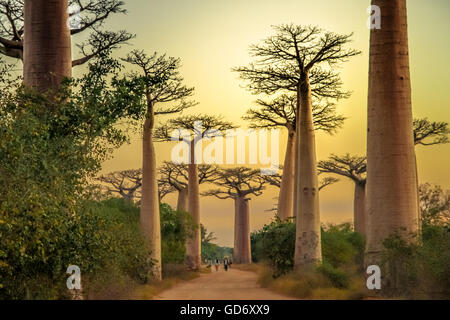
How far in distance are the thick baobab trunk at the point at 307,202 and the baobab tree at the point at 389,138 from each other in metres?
3.77

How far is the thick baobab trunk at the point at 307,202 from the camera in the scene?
677 inches

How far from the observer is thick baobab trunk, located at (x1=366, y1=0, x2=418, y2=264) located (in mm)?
13133

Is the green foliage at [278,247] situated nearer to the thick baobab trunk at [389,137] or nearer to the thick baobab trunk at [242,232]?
the thick baobab trunk at [389,137]

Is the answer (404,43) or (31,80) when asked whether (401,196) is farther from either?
(31,80)

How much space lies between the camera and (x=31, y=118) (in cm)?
1000

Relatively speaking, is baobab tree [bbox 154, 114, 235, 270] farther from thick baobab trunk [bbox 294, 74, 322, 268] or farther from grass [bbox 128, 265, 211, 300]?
thick baobab trunk [bbox 294, 74, 322, 268]

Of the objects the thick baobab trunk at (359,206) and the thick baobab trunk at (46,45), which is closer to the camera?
the thick baobab trunk at (46,45)

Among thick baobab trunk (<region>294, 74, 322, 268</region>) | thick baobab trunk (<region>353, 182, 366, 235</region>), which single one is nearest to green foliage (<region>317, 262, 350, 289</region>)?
thick baobab trunk (<region>294, 74, 322, 268</region>)

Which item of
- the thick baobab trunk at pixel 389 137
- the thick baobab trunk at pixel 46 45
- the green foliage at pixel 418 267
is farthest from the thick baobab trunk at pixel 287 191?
the thick baobab trunk at pixel 46 45

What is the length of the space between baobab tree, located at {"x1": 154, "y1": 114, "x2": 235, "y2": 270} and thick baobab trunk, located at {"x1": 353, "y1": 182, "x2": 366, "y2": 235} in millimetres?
6207

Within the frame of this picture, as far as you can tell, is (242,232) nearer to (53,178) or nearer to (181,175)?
(181,175)

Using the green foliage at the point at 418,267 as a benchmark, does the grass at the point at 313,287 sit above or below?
below
